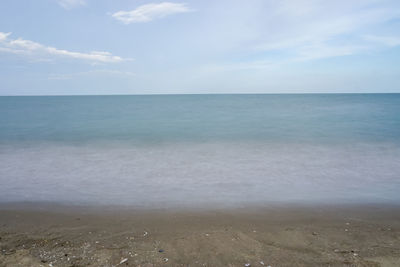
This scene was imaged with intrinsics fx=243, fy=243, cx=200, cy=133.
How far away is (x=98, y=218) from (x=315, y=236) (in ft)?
13.0

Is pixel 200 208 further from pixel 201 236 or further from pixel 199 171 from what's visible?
pixel 199 171

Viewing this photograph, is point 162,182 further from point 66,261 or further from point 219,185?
point 66,261

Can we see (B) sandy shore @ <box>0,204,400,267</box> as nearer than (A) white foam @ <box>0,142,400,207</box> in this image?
Yes

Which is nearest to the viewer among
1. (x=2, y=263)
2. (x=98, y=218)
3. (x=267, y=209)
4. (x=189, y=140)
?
(x=2, y=263)

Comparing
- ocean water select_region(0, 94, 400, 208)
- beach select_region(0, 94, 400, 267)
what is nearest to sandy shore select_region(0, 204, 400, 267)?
beach select_region(0, 94, 400, 267)

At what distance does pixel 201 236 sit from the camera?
157 inches

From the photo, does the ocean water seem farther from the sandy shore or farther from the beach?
the sandy shore

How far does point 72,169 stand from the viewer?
8266mm

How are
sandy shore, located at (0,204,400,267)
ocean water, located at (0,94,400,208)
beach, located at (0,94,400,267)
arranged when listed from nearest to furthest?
sandy shore, located at (0,204,400,267)
beach, located at (0,94,400,267)
ocean water, located at (0,94,400,208)

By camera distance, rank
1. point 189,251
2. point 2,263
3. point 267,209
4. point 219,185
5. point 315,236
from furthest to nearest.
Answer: point 219,185, point 267,209, point 315,236, point 189,251, point 2,263

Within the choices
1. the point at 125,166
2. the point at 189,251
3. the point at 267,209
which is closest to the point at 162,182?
the point at 125,166

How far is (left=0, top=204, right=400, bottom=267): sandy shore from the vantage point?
11.0 ft

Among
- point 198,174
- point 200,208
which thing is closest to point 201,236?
point 200,208

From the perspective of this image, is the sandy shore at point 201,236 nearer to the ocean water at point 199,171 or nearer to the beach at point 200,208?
the beach at point 200,208
